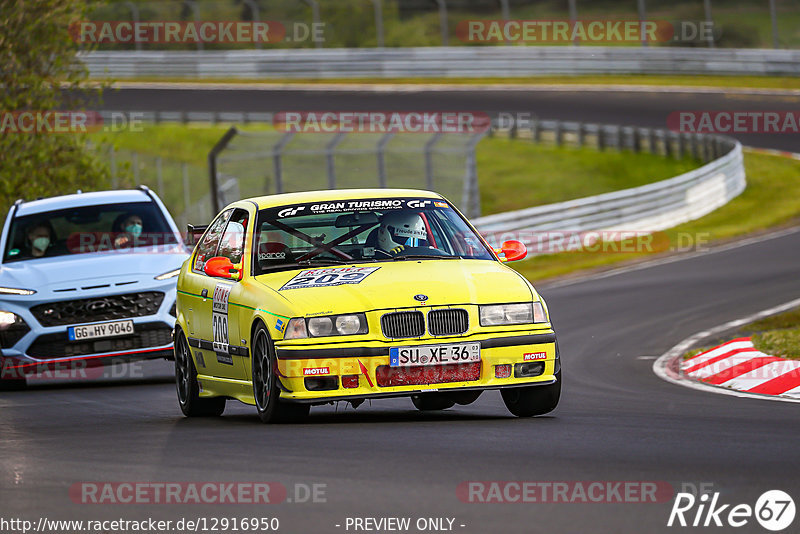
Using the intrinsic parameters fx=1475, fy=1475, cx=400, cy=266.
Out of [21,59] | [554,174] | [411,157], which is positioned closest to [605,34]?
[554,174]

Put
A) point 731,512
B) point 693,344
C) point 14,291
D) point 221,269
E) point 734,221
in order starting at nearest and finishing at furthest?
1. point 731,512
2. point 221,269
3. point 14,291
4. point 693,344
5. point 734,221

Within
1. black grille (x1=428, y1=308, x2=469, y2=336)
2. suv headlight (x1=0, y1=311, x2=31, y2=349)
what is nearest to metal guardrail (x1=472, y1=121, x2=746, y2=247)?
suv headlight (x1=0, y1=311, x2=31, y2=349)

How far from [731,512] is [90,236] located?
9669 millimetres

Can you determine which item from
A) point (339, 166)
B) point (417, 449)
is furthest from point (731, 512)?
point (339, 166)

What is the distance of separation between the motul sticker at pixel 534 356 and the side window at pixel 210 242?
8.86ft

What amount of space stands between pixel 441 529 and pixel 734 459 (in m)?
1.90

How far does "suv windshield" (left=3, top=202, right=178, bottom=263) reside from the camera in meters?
13.7

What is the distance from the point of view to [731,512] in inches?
228

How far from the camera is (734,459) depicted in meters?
6.93

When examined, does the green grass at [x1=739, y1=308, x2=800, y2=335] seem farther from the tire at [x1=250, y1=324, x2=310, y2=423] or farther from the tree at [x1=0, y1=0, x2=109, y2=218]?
the tree at [x1=0, y1=0, x2=109, y2=218]

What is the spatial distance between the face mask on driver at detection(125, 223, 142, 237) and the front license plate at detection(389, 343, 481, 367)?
6059 millimetres

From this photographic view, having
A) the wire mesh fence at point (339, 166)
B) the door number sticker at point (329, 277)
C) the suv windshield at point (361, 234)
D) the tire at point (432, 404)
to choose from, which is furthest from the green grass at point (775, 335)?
the wire mesh fence at point (339, 166)

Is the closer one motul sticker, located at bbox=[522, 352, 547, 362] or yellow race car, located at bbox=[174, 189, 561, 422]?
yellow race car, located at bbox=[174, 189, 561, 422]

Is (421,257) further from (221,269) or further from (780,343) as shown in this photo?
(780,343)
